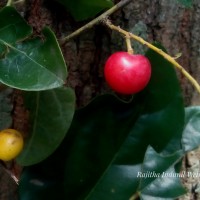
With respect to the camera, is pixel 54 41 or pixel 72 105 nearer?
pixel 54 41

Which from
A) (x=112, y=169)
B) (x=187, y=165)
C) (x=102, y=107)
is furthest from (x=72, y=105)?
(x=187, y=165)

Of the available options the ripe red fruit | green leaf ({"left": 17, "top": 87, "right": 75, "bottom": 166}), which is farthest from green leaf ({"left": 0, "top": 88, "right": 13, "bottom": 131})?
the ripe red fruit

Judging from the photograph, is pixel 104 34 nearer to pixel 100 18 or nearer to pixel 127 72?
pixel 100 18

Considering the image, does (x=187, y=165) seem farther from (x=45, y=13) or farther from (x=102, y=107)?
(x=45, y=13)

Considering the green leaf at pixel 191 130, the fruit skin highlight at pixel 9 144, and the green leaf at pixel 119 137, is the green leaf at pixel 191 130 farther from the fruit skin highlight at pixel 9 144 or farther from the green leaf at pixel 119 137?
the fruit skin highlight at pixel 9 144

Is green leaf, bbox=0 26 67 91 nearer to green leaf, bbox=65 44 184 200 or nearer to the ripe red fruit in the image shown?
the ripe red fruit

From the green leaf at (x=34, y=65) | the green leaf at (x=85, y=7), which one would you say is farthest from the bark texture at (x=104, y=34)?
the green leaf at (x=34, y=65)

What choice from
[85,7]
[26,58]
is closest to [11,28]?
[26,58]
